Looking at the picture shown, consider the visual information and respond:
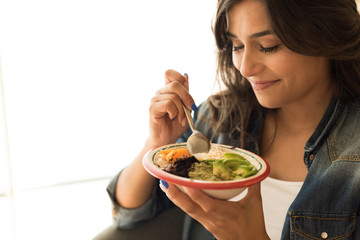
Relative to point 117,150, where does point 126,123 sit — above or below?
above

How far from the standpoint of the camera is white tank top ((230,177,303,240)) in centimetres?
120

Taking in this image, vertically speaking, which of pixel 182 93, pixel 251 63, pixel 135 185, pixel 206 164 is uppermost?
pixel 251 63

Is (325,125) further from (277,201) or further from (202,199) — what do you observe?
(202,199)

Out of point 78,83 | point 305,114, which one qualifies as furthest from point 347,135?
point 78,83

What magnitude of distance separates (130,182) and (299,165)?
0.70 m

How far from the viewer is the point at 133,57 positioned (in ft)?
8.59

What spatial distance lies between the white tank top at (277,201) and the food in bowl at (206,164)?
0.38 metres

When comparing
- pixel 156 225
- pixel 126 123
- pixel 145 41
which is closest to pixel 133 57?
pixel 145 41

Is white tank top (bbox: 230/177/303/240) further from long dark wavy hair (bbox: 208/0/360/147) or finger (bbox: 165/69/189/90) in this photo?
finger (bbox: 165/69/189/90)

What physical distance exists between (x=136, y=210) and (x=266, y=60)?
0.82 meters

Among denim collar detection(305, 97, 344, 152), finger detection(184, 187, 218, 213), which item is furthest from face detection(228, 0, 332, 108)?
finger detection(184, 187, 218, 213)

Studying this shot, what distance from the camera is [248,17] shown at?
40.0 inches

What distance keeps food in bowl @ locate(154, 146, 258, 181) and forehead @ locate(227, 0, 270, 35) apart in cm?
41

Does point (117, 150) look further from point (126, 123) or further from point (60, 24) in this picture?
point (60, 24)
